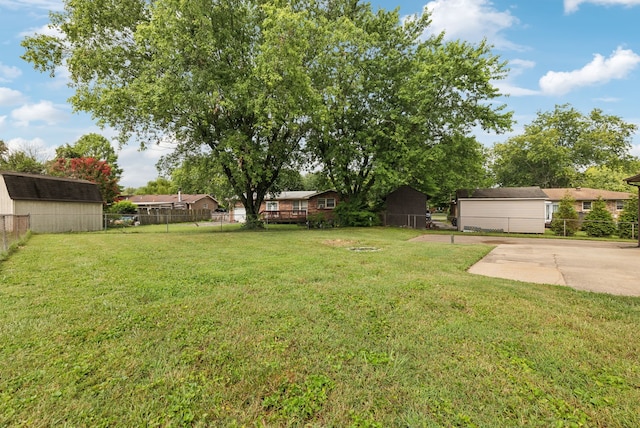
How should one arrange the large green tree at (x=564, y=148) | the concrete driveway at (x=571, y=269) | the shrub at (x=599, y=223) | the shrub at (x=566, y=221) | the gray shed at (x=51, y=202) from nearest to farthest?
the concrete driveway at (x=571, y=269) → the gray shed at (x=51, y=202) → the shrub at (x=599, y=223) → the shrub at (x=566, y=221) → the large green tree at (x=564, y=148)

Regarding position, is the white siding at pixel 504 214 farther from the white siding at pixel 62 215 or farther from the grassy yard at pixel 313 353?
the white siding at pixel 62 215

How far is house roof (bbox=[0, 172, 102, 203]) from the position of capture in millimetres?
16922

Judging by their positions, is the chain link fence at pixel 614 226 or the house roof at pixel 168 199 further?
the house roof at pixel 168 199

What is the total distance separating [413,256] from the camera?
27.2ft

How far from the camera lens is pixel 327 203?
3025cm

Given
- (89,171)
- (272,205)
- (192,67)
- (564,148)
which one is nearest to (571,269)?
(192,67)

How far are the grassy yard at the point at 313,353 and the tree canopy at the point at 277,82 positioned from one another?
10.4 meters

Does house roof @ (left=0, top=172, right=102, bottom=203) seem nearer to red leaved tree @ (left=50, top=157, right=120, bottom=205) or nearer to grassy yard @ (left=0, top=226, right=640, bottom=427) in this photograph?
red leaved tree @ (left=50, top=157, right=120, bottom=205)

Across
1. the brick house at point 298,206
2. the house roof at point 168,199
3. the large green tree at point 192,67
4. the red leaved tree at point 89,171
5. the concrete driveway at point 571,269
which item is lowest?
the concrete driveway at point 571,269

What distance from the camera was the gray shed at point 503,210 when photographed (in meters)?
Result: 21.4

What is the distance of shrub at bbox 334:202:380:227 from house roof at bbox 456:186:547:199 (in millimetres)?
7488

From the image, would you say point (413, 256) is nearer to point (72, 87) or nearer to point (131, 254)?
point (131, 254)

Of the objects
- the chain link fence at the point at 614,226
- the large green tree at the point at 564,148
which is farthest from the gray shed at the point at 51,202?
the large green tree at the point at 564,148

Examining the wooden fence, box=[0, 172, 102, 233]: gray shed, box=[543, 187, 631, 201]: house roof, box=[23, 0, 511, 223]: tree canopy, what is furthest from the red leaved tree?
box=[543, 187, 631, 201]: house roof
